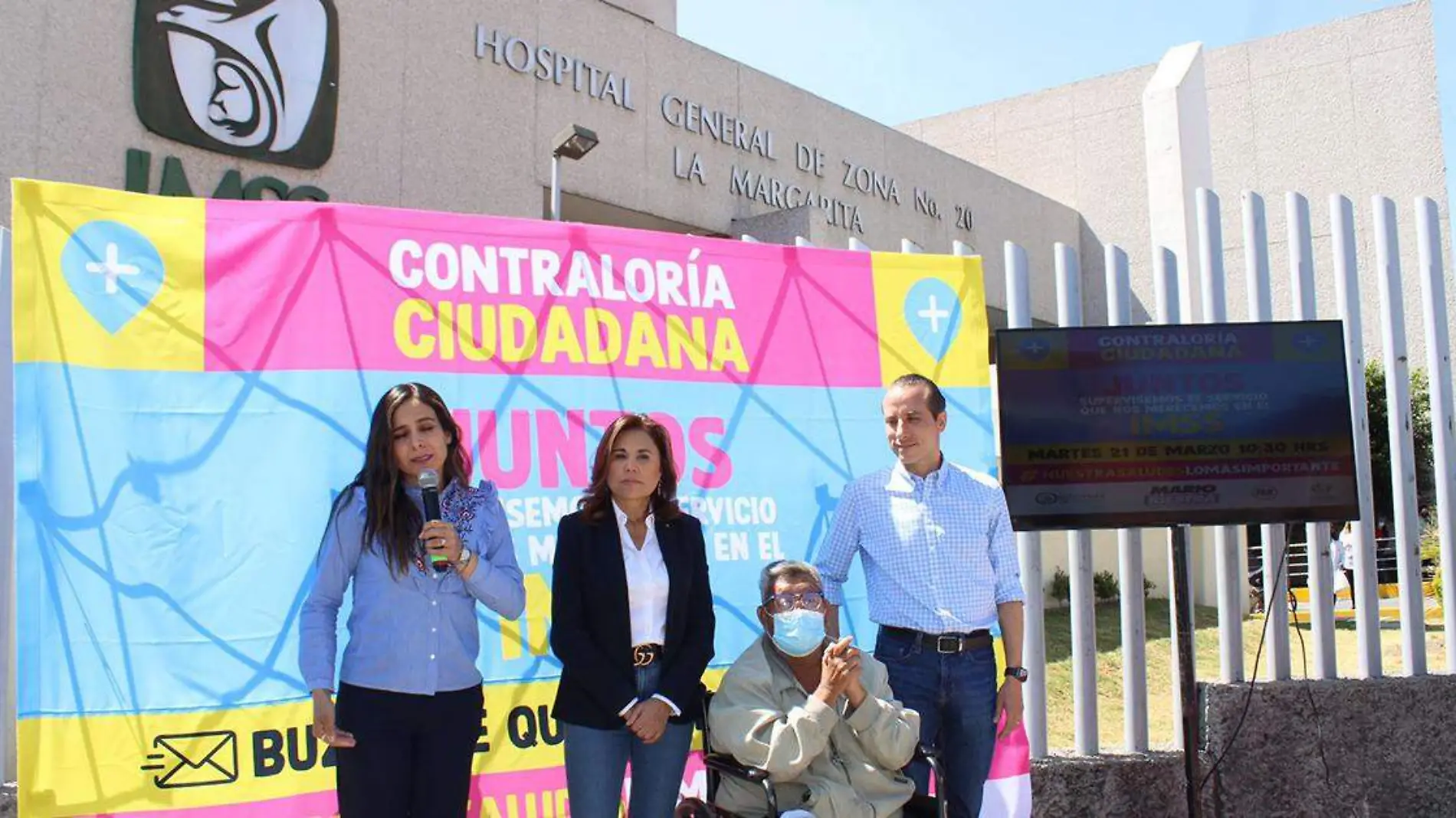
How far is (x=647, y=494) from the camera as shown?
360cm

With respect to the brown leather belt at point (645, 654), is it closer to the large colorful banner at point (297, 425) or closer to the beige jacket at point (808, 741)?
the beige jacket at point (808, 741)

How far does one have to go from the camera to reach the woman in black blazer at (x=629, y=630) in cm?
339

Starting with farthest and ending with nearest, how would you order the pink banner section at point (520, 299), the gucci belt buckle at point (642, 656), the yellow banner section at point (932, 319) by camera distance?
the yellow banner section at point (932, 319) → the pink banner section at point (520, 299) → the gucci belt buckle at point (642, 656)

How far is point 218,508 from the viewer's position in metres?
3.81

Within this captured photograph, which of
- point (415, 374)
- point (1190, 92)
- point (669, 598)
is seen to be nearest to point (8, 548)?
point (415, 374)

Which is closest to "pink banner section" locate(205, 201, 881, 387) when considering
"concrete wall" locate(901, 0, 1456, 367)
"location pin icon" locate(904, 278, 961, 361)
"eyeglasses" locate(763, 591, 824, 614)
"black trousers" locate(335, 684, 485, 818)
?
"location pin icon" locate(904, 278, 961, 361)

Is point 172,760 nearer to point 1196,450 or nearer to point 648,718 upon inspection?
point 648,718

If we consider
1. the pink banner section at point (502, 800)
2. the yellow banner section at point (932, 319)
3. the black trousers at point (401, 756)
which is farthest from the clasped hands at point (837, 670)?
the yellow banner section at point (932, 319)

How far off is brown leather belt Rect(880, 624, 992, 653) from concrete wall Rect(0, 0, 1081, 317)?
8396 mm

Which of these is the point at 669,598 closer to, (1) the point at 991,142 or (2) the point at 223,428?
(2) the point at 223,428

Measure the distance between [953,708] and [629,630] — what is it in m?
1.15

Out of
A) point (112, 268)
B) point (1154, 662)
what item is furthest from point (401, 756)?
point (1154, 662)

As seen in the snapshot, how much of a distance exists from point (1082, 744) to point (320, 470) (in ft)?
10.6

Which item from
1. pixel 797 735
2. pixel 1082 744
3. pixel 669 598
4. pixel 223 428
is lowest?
pixel 1082 744
